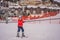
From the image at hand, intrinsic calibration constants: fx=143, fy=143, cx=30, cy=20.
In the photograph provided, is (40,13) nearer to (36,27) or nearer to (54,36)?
(36,27)

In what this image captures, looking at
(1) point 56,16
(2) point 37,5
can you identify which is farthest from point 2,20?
(1) point 56,16

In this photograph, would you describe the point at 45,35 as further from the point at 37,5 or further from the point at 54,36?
the point at 37,5

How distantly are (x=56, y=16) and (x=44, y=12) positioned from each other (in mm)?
137

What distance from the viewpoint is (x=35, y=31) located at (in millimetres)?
1573

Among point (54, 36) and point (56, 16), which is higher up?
point (56, 16)

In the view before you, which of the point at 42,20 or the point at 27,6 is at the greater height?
the point at 27,6

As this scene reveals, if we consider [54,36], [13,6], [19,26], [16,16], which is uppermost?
[13,6]

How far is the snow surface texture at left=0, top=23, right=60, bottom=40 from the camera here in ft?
5.13

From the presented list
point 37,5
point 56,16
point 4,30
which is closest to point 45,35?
point 56,16

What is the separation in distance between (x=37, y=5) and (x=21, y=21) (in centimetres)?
25

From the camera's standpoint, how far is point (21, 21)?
157 centimetres

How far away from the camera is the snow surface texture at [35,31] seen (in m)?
1.56

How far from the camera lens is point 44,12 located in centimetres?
158

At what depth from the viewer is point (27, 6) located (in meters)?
1.58
